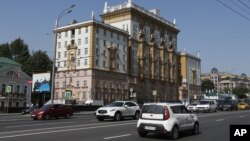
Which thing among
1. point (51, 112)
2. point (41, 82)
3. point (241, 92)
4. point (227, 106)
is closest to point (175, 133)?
point (51, 112)

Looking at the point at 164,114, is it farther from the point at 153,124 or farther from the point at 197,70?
the point at 197,70

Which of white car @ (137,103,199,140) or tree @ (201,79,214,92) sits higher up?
tree @ (201,79,214,92)

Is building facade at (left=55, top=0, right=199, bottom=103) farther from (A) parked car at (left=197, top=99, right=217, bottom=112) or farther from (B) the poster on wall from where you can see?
(A) parked car at (left=197, top=99, right=217, bottom=112)

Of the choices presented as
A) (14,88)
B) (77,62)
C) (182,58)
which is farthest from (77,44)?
(182,58)

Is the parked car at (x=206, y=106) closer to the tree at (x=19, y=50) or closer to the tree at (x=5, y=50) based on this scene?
the tree at (x=19, y=50)

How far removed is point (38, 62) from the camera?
10256cm

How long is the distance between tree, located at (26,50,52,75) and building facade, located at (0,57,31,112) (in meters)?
20.1

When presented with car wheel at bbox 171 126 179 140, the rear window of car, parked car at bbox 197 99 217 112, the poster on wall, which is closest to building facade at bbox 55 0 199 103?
the poster on wall

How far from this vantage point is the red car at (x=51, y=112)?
33.0 m

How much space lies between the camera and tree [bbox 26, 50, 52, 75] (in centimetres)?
10250

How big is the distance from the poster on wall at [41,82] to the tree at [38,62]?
18.3m

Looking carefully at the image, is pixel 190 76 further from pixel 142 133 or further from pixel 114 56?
pixel 142 133

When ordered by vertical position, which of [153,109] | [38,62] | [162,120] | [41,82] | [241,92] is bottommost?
[162,120]

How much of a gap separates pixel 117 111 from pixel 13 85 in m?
54.6
